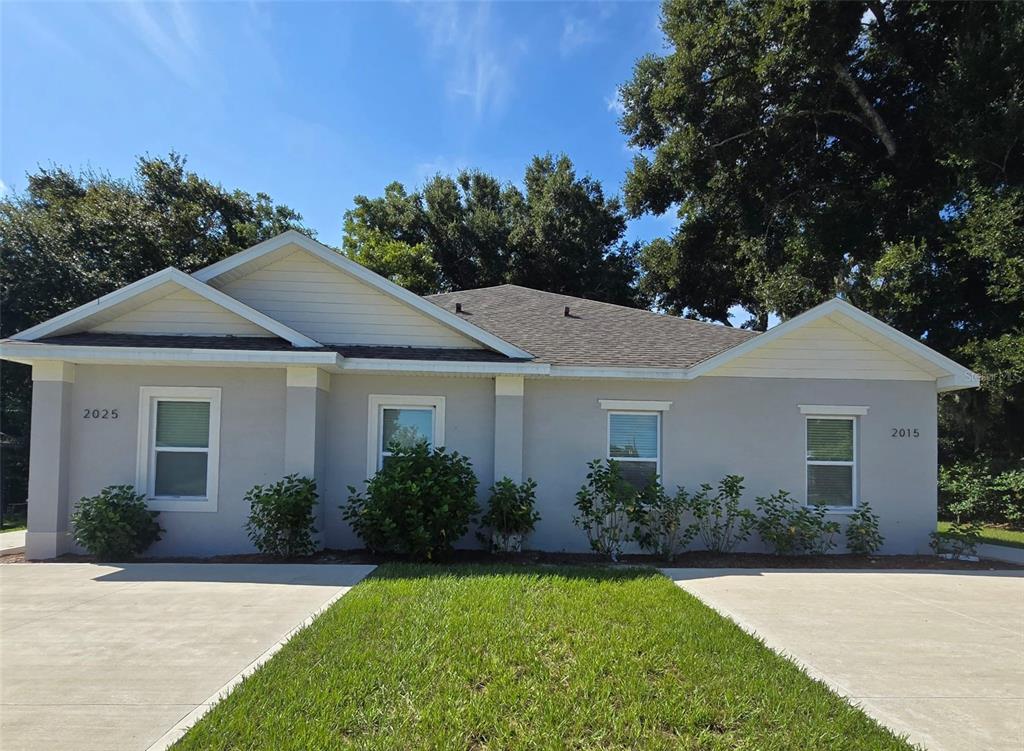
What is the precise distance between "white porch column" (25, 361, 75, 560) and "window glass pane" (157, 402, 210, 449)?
127 cm

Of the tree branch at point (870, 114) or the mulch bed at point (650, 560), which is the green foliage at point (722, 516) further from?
the tree branch at point (870, 114)

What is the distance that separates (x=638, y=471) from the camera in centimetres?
963

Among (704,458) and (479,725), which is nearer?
(479,725)

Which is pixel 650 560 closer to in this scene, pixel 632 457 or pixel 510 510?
pixel 632 457

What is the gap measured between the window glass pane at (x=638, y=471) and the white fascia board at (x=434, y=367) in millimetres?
2277

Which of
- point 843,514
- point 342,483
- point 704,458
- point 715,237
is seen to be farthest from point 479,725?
point 715,237

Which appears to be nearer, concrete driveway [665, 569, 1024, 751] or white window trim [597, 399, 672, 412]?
concrete driveway [665, 569, 1024, 751]

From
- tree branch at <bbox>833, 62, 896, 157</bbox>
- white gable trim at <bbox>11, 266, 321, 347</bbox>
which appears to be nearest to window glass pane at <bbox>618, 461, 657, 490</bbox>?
white gable trim at <bbox>11, 266, 321, 347</bbox>

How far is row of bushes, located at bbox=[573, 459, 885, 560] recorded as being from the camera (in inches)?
348

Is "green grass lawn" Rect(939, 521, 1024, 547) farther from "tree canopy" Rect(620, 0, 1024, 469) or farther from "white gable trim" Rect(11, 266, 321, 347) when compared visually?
"white gable trim" Rect(11, 266, 321, 347)

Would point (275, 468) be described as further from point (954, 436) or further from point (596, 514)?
point (954, 436)

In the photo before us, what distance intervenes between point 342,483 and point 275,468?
3.41 feet

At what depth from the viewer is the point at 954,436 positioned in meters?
19.9

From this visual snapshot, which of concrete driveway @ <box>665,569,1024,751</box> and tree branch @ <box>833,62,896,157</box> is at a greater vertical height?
tree branch @ <box>833,62,896,157</box>
